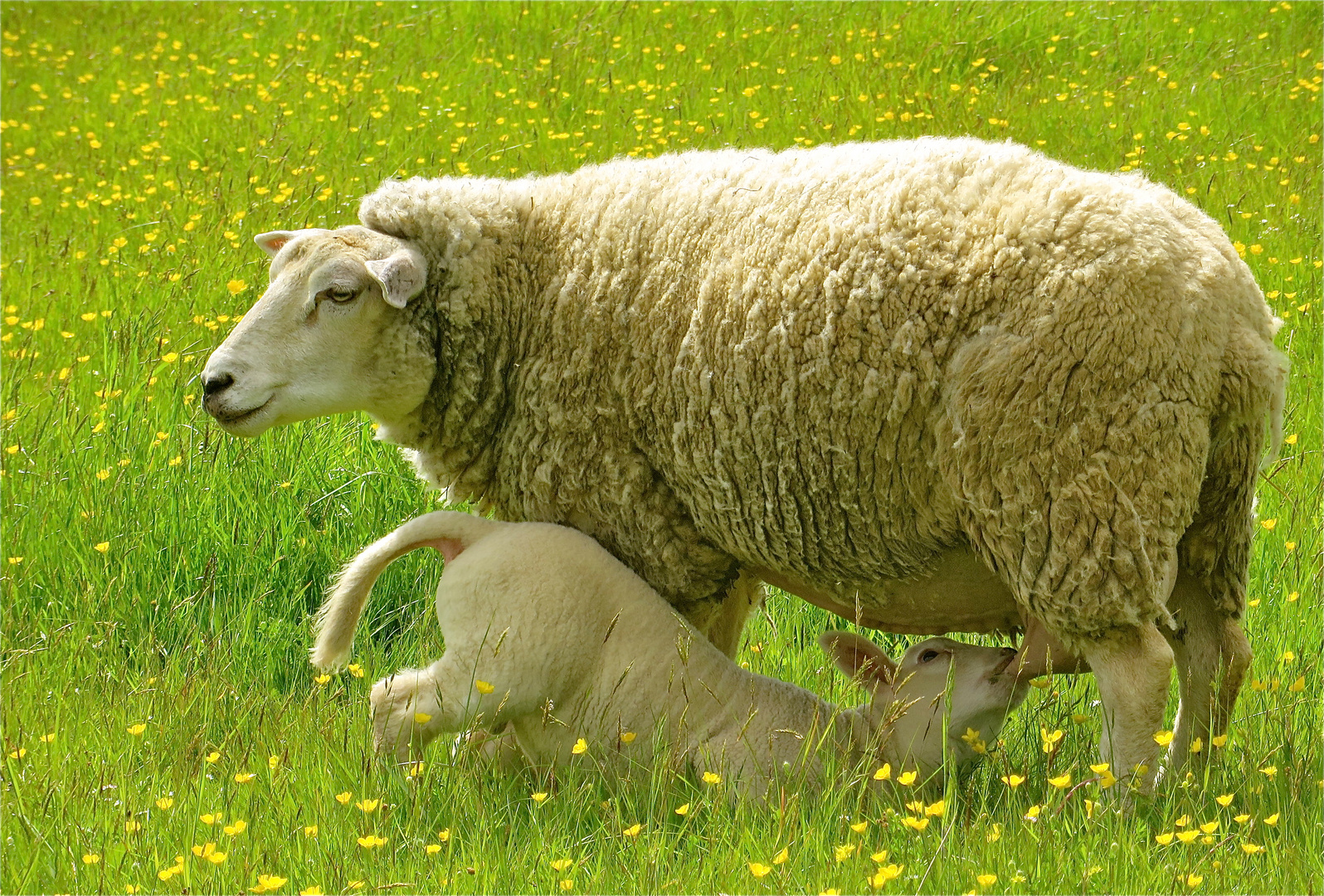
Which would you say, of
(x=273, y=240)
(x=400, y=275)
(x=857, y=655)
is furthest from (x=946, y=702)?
(x=273, y=240)

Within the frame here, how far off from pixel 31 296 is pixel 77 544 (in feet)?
8.36

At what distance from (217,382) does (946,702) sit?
1895mm

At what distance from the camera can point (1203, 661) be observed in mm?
3484

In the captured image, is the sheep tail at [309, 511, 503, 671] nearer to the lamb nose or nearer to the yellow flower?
the lamb nose

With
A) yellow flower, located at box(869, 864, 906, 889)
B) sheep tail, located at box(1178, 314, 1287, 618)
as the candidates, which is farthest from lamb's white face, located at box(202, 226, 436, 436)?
sheep tail, located at box(1178, 314, 1287, 618)

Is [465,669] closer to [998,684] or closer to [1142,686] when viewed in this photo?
[998,684]

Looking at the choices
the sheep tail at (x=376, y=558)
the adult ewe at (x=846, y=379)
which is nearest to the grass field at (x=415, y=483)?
the sheep tail at (x=376, y=558)

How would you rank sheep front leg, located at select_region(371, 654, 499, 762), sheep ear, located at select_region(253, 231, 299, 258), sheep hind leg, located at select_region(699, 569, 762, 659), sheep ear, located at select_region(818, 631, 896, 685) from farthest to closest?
sheep hind leg, located at select_region(699, 569, 762, 659) → sheep ear, located at select_region(253, 231, 299, 258) → sheep ear, located at select_region(818, 631, 896, 685) → sheep front leg, located at select_region(371, 654, 499, 762)

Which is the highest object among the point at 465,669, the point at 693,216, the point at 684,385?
the point at 693,216

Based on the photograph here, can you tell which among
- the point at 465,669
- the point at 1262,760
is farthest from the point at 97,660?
the point at 1262,760

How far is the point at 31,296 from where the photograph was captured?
6668 mm

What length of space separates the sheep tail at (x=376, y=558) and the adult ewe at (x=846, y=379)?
8.2 inches

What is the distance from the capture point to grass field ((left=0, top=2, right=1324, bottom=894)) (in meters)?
2.97

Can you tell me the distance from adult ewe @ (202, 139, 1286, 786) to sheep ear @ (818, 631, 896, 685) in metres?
0.09
